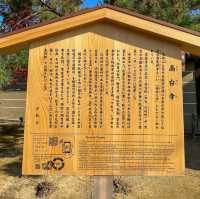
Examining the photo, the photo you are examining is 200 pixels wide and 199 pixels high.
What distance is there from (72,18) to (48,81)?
61 centimetres

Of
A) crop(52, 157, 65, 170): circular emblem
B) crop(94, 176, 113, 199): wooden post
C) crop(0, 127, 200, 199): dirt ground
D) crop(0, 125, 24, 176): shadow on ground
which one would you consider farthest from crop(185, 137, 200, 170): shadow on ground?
crop(52, 157, 65, 170): circular emblem

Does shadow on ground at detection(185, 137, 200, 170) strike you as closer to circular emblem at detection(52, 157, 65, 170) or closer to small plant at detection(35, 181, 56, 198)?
small plant at detection(35, 181, 56, 198)

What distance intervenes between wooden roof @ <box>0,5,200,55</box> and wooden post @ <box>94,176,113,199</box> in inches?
54.9

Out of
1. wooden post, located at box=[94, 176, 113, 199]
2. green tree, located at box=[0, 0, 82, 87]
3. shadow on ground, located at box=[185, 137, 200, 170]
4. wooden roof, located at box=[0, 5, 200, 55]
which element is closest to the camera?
wooden roof, located at box=[0, 5, 200, 55]

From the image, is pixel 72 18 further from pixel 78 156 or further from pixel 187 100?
pixel 187 100

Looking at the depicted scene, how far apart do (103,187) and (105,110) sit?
2.43 feet

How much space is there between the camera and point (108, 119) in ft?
15.4

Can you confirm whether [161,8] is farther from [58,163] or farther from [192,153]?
[58,163]

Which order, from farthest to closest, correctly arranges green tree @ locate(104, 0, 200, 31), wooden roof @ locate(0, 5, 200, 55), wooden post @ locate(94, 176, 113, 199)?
1. green tree @ locate(104, 0, 200, 31)
2. wooden post @ locate(94, 176, 113, 199)
3. wooden roof @ locate(0, 5, 200, 55)

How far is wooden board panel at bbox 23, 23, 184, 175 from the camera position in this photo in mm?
4680

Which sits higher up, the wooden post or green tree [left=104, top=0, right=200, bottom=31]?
green tree [left=104, top=0, right=200, bottom=31]

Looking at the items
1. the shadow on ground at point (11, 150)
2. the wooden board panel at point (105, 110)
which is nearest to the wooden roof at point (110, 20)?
the wooden board panel at point (105, 110)

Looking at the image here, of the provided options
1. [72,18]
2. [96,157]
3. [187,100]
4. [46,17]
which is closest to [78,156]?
[96,157]

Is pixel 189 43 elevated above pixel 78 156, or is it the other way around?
pixel 189 43
